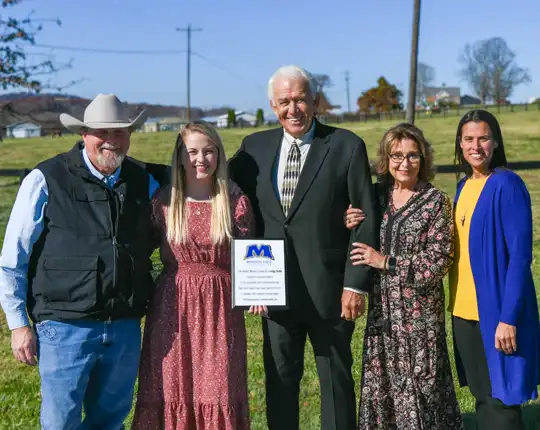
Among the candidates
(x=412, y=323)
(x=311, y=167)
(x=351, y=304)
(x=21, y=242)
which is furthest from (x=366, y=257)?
(x=21, y=242)

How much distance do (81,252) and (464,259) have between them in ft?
6.49

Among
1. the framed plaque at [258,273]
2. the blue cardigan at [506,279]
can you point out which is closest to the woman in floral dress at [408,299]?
the blue cardigan at [506,279]

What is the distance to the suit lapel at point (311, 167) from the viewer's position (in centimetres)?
385

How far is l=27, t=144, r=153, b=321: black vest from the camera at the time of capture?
3373mm

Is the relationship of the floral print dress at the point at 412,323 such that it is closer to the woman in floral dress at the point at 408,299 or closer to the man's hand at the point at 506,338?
the woman in floral dress at the point at 408,299

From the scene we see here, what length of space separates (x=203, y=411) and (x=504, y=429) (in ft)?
5.22

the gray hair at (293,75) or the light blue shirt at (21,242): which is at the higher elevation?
the gray hair at (293,75)

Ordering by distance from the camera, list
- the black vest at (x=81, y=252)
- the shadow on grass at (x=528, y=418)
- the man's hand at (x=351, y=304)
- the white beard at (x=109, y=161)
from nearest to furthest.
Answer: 1. the black vest at (x=81, y=252)
2. the white beard at (x=109, y=161)
3. the man's hand at (x=351, y=304)
4. the shadow on grass at (x=528, y=418)

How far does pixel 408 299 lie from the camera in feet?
12.8

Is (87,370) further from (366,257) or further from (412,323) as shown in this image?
(412,323)

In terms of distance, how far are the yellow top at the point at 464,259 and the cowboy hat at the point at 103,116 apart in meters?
1.79

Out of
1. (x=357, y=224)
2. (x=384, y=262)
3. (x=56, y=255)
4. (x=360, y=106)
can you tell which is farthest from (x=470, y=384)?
(x=360, y=106)

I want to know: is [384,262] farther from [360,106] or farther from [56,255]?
[360,106]

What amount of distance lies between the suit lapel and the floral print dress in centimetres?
46
